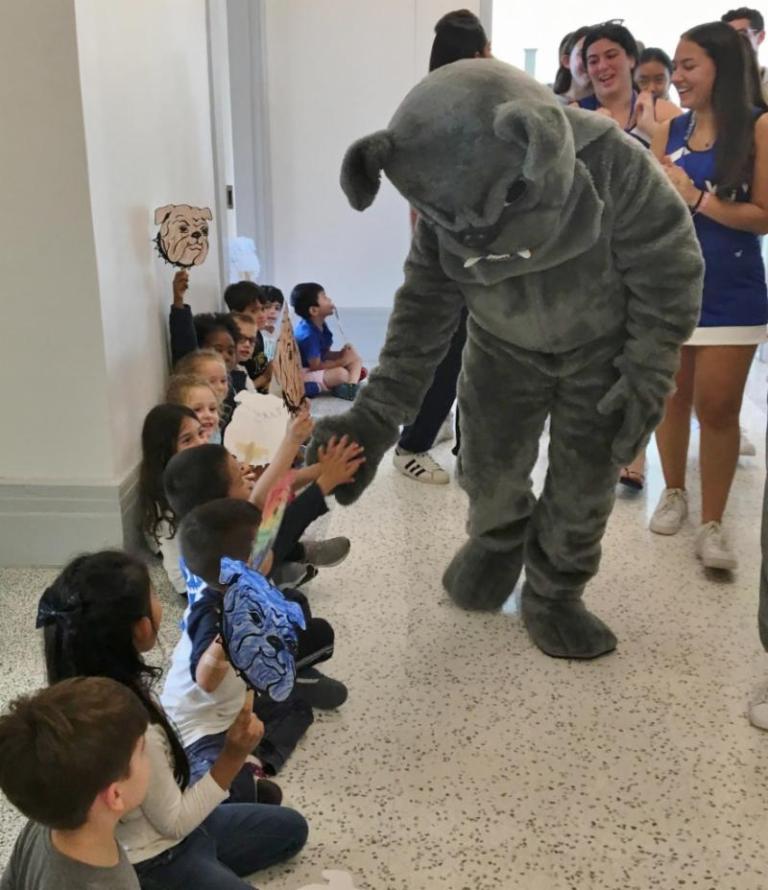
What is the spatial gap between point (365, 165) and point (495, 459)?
655 millimetres

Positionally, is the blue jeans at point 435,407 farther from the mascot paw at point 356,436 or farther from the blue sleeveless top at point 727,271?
the mascot paw at point 356,436

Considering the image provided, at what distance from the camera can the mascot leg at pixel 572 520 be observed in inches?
64.9

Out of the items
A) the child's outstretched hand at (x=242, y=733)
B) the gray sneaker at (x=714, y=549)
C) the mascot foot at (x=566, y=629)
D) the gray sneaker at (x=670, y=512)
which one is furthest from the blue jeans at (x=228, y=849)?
the gray sneaker at (x=670, y=512)

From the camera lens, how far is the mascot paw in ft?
5.39

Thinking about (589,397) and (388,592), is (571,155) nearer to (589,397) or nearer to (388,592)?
(589,397)

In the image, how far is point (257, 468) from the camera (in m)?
1.60

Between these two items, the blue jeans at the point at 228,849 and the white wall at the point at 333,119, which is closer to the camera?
the blue jeans at the point at 228,849

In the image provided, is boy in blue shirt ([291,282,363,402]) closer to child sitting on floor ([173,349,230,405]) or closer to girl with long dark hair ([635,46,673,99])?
child sitting on floor ([173,349,230,405])

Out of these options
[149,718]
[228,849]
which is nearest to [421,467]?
[228,849]

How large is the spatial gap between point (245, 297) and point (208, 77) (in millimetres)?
713

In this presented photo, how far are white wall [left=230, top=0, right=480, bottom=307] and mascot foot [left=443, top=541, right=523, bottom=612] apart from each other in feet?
10.1

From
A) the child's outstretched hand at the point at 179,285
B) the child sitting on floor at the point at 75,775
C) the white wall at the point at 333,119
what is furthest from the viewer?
the white wall at the point at 333,119

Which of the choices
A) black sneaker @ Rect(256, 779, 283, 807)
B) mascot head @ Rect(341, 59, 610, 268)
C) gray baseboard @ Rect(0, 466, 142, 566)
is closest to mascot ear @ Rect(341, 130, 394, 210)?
mascot head @ Rect(341, 59, 610, 268)

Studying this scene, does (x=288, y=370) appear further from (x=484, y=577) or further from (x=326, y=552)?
(x=484, y=577)
